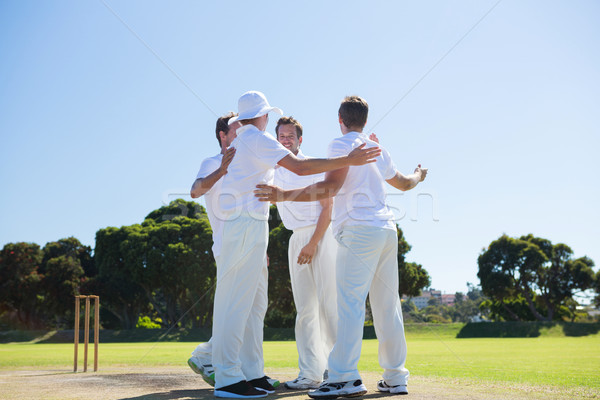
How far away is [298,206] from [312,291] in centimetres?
110

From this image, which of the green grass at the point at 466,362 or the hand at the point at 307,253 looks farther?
the green grass at the point at 466,362

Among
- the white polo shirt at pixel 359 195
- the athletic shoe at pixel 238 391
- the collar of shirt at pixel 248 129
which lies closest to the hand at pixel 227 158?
the collar of shirt at pixel 248 129

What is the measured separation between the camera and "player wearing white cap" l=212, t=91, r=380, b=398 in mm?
5094

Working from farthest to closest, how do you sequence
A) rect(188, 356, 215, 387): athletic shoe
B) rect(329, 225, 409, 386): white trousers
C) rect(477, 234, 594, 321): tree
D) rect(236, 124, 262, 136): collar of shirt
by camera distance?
rect(477, 234, 594, 321): tree
rect(188, 356, 215, 387): athletic shoe
rect(236, 124, 262, 136): collar of shirt
rect(329, 225, 409, 386): white trousers

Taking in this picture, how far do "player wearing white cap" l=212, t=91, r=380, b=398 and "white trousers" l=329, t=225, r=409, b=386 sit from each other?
31.9 inches

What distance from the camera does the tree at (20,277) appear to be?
159 feet

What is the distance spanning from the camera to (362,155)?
197 inches

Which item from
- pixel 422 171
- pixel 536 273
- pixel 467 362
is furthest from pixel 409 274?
pixel 422 171

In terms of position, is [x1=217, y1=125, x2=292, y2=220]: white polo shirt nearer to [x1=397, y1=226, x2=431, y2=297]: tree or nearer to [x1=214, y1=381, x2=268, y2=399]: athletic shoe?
[x1=214, y1=381, x2=268, y2=399]: athletic shoe

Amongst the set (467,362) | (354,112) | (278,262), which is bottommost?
(467,362)

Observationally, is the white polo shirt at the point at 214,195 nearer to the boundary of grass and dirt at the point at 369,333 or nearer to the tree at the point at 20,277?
the boundary of grass and dirt at the point at 369,333

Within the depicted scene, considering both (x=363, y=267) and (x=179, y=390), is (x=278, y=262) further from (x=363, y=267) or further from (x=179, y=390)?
(x=363, y=267)

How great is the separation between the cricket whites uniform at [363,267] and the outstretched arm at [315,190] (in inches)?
5.4

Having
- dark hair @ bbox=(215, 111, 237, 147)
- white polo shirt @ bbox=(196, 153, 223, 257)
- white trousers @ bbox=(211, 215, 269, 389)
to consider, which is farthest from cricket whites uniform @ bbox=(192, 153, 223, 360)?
white trousers @ bbox=(211, 215, 269, 389)
